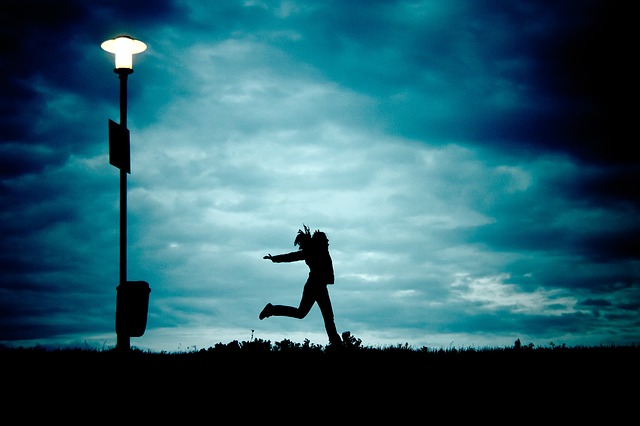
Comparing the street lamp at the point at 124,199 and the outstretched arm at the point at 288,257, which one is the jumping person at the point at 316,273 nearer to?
the outstretched arm at the point at 288,257

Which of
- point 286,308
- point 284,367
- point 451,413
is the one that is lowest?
point 451,413

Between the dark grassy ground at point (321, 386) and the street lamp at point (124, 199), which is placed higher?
the street lamp at point (124, 199)

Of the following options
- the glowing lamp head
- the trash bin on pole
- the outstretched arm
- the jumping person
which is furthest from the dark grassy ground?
the glowing lamp head

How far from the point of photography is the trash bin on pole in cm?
988

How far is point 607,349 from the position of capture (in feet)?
40.9

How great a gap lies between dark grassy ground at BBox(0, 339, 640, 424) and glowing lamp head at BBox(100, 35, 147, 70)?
17.7 ft

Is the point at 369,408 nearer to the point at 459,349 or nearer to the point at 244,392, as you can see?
the point at 244,392

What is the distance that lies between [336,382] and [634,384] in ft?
15.7

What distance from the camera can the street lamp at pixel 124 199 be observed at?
9.90 meters

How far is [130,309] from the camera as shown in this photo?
991 centimetres

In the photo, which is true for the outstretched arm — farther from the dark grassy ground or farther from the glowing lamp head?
the glowing lamp head

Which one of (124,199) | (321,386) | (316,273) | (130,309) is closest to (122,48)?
(124,199)

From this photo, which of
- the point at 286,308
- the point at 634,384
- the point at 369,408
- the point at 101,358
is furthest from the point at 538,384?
the point at 101,358

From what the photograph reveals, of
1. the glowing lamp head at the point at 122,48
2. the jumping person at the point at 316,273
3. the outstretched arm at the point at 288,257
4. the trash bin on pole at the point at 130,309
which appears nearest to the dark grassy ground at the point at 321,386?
the trash bin on pole at the point at 130,309
